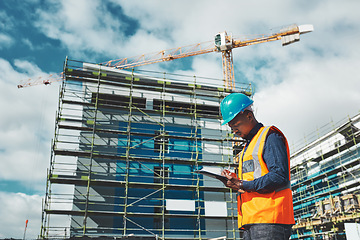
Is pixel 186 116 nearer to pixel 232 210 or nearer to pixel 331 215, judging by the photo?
pixel 232 210

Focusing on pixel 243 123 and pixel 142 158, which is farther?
pixel 142 158

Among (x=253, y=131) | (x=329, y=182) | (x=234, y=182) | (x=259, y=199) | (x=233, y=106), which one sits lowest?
(x=259, y=199)

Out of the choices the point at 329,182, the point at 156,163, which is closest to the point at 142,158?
the point at 156,163

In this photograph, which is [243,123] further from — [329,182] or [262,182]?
[329,182]

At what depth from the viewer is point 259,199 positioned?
2107 mm

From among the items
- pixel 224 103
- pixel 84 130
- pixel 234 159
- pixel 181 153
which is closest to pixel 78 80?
pixel 84 130

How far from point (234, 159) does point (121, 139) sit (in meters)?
7.88

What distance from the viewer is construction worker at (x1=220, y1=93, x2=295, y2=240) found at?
6.66 feet

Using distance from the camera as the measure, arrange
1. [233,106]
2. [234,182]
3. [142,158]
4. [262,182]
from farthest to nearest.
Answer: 1. [142,158]
2. [233,106]
3. [234,182]
4. [262,182]

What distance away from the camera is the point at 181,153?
20.5 meters

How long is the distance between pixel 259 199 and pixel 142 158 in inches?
678

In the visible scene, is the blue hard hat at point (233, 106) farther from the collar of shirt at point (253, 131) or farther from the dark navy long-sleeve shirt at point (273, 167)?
the dark navy long-sleeve shirt at point (273, 167)

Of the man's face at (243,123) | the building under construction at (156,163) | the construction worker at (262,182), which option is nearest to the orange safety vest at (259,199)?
the construction worker at (262,182)

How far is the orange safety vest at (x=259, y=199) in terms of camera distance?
2.04 meters
